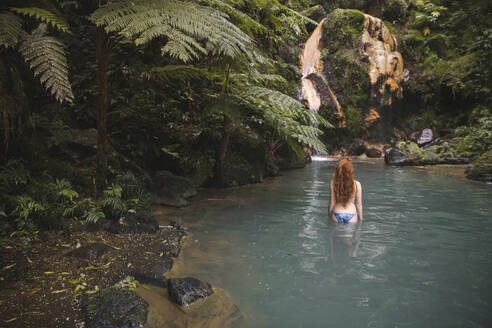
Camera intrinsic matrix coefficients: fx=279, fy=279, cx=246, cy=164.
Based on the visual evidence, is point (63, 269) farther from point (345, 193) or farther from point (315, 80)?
point (315, 80)

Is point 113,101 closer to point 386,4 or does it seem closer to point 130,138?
point 130,138

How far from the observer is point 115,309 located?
2043mm

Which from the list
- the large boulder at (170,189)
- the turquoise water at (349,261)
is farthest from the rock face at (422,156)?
the large boulder at (170,189)

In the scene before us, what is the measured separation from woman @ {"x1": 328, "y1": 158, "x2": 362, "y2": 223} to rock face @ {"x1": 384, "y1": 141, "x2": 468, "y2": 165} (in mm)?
8935

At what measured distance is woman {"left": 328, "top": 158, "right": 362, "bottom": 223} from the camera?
427 cm

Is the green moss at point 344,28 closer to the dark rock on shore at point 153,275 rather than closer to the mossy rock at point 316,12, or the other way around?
the mossy rock at point 316,12

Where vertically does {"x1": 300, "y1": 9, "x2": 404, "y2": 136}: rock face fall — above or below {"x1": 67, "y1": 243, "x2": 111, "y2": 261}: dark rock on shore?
above

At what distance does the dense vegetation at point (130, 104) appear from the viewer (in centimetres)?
268

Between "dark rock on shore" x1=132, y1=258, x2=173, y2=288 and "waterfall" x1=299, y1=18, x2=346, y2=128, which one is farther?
"waterfall" x1=299, y1=18, x2=346, y2=128

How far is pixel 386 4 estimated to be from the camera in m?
17.9

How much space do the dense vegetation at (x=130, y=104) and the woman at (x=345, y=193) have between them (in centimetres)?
56

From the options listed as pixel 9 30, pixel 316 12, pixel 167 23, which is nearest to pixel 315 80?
pixel 316 12

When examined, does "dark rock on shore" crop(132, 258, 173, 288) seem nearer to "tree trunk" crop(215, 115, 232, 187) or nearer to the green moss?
"tree trunk" crop(215, 115, 232, 187)

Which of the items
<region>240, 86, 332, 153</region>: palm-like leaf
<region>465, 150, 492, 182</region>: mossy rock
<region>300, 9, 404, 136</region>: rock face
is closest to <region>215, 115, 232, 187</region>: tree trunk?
<region>240, 86, 332, 153</region>: palm-like leaf
